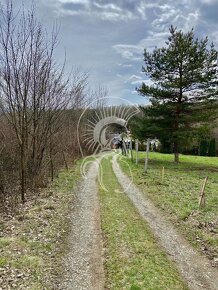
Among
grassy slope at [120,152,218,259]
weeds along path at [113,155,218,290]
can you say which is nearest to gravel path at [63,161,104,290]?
weeds along path at [113,155,218,290]

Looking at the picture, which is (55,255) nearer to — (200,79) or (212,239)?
(212,239)

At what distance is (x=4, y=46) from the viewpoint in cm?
1030

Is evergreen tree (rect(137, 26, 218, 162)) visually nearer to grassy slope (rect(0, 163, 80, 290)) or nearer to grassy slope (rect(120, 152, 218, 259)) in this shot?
grassy slope (rect(120, 152, 218, 259))

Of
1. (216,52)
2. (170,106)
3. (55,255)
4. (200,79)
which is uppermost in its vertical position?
(216,52)

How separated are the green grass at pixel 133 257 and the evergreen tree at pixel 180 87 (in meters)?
17.4

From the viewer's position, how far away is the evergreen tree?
25.7m

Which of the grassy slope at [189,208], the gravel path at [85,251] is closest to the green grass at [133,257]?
the gravel path at [85,251]

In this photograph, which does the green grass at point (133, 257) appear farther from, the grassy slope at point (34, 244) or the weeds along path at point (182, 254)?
the grassy slope at point (34, 244)

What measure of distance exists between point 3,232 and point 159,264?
431cm

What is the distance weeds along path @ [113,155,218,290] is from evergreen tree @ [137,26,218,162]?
53.7 feet

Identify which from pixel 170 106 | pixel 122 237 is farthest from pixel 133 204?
pixel 170 106

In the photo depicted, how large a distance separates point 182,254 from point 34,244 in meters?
3.47

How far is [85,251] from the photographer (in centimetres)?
698

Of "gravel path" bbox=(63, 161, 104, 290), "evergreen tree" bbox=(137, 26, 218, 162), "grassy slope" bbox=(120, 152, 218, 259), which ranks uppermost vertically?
"evergreen tree" bbox=(137, 26, 218, 162)
